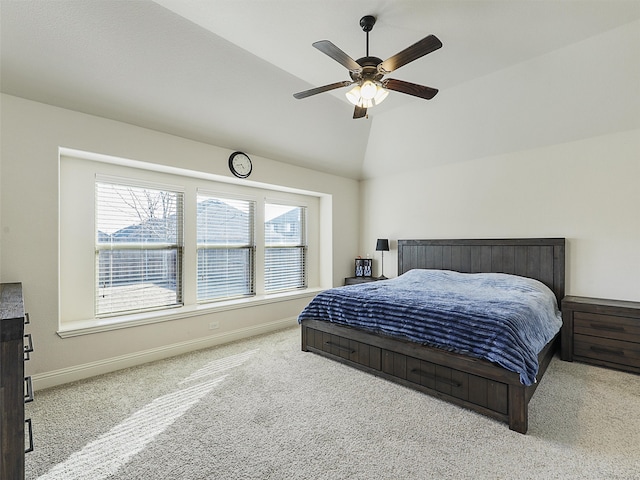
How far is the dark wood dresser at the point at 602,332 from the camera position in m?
3.06

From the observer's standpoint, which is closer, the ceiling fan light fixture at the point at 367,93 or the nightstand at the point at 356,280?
the ceiling fan light fixture at the point at 367,93

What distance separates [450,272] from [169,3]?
4246 mm

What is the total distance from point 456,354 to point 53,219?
11.9 ft

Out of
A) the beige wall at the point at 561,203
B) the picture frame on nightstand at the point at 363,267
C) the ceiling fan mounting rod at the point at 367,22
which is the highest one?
the ceiling fan mounting rod at the point at 367,22

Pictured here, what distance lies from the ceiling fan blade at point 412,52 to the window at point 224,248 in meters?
Answer: 2.89

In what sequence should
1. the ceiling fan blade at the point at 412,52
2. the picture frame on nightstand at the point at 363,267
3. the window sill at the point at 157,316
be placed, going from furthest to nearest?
the picture frame on nightstand at the point at 363,267
the window sill at the point at 157,316
the ceiling fan blade at the point at 412,52

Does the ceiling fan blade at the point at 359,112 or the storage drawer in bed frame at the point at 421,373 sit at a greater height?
the ceiling fan blade at the point at 359,112

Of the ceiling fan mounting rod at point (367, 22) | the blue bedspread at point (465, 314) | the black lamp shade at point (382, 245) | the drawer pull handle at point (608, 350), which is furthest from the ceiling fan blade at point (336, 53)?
the drawer pull handle at point (608, 350)

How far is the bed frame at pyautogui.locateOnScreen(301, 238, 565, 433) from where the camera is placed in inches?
89.7

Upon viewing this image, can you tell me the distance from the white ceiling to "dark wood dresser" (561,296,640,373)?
2.60 metres

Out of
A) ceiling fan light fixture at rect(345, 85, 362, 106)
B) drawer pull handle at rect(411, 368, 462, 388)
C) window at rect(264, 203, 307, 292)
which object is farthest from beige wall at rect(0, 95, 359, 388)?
drawer pull handle at rect(411, 368, 462, 388)

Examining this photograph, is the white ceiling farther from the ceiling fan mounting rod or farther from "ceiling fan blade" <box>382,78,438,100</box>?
"ceiling fan blade" <box>382,78,438,100</box>

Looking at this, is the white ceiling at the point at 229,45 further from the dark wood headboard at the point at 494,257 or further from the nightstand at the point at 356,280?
the nightstand at the point at 356,280

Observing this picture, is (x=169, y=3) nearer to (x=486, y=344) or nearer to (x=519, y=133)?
(x=486, y=344)
